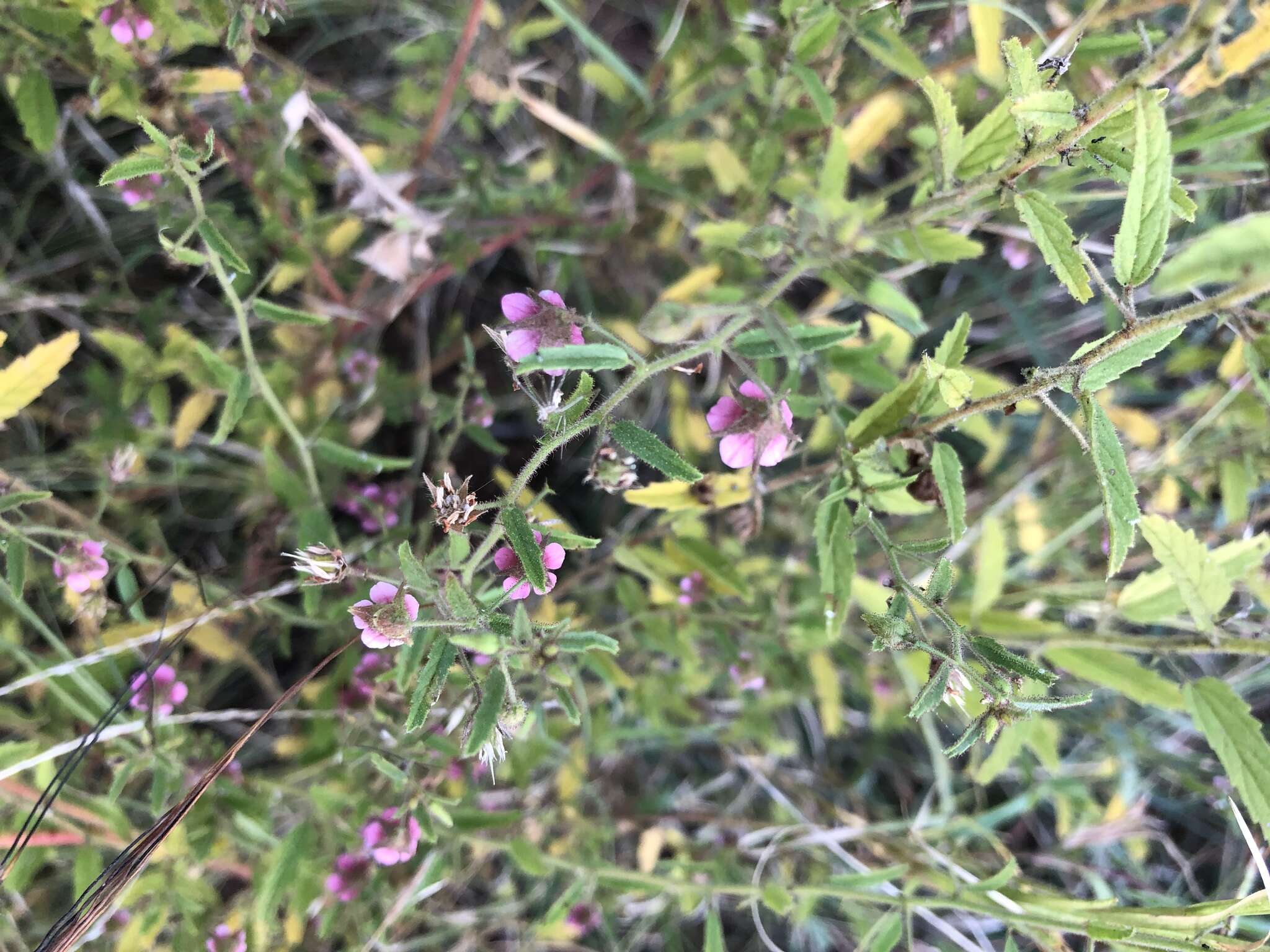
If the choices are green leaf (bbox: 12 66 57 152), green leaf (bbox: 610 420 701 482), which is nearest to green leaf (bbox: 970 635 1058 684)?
green leaf (bbox: 610 420 701 482)

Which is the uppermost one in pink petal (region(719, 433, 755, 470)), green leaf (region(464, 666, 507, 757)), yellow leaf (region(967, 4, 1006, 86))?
yellow leaf (region(967, 4, 1006, 86))

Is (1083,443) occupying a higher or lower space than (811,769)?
higher

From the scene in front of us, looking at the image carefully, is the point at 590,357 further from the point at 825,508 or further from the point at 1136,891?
the point at 1136,891

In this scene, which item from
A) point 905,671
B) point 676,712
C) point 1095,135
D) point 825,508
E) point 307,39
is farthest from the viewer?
point 307,39

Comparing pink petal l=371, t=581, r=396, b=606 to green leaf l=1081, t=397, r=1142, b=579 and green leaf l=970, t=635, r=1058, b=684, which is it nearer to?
green leaf l=970, t=635, r=1058, b=684

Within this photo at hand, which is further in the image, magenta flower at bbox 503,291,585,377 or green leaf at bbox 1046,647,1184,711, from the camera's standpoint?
green leaf at bbox 1046,647,1184,711

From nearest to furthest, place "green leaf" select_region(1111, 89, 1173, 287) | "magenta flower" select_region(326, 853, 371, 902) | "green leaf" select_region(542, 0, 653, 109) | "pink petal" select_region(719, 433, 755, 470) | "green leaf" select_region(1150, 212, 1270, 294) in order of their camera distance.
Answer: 1. "green leaf" select_region(1150, 212, 1270, 294)
2. "green leaf" select_region(1111, 89, 1173, 287)
3. "pink petal" select_region(719, 433, 755, 470)
4. "magenta flower" select_region(326, 853, 371, 902)
5. "green leaf" select_region(542, 0, 653, 109)

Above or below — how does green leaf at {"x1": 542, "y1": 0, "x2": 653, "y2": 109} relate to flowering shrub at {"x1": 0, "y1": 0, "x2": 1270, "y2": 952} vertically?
above

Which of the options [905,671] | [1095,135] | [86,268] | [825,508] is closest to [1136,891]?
[905,671]
